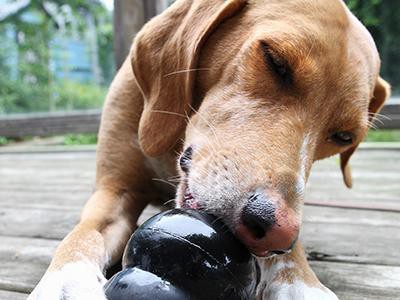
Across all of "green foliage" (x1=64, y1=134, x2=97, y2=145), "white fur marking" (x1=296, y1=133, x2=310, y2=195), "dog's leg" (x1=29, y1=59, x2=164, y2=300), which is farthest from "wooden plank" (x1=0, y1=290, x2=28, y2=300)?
"green foliage" (x1=64, y1=134, x2=97, y2=145)

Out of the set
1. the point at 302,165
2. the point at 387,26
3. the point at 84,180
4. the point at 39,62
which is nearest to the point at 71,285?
the point at 302,165

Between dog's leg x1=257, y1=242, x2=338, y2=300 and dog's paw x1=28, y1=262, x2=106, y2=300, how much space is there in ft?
1.71

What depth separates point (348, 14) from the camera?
2.18 metres

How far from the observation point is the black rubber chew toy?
51.2 inches

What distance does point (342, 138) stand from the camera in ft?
6.91

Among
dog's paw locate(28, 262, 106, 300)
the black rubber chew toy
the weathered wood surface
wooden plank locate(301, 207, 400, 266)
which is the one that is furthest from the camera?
the weathered wood surface

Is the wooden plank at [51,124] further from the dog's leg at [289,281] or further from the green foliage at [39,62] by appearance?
the dog's leg at [289,281]

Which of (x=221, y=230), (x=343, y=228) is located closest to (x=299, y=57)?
(x=221, y=230)

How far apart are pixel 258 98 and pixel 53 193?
7.17ft

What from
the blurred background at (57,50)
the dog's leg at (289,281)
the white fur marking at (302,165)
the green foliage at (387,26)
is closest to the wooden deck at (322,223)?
the dog's leg at (289,281)

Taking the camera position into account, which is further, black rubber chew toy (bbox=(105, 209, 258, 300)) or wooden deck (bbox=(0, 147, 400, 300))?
wooden deck (bbox=(0, 147, 400, 300))

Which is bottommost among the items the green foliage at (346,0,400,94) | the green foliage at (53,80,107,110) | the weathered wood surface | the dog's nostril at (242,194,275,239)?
the green foliage at (53,80,107,110)

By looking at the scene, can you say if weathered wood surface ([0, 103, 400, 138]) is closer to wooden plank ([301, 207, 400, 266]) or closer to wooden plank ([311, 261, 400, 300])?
wooden plank ([301, 207, 400, 266])

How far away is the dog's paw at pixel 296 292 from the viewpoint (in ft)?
5.28
